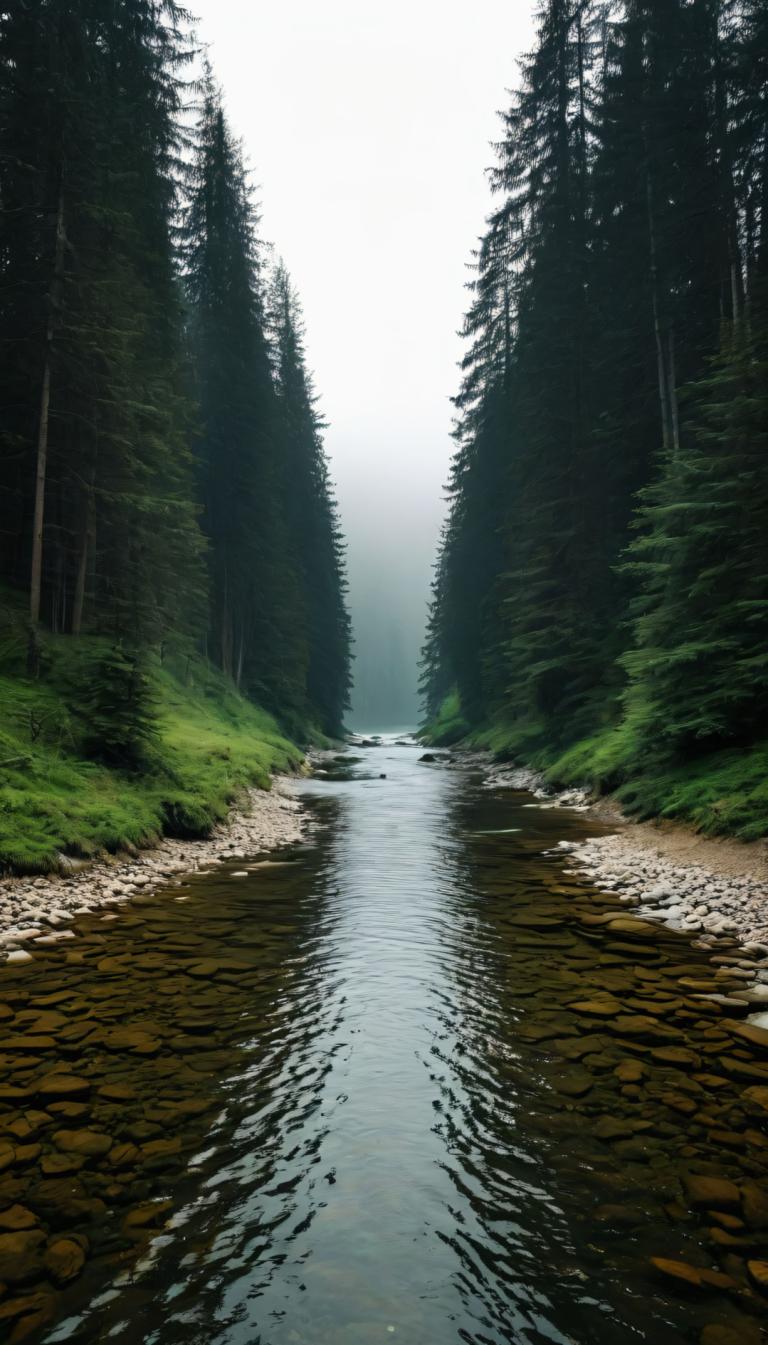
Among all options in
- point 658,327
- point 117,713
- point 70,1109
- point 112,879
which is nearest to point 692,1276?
point 70,1109

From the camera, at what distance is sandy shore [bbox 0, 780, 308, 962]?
770 centimetres

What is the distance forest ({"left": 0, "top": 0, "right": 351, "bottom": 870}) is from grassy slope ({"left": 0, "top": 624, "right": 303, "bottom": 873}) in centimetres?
5

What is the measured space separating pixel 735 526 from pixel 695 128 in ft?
46.4

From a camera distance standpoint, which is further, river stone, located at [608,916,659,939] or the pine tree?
the pine tree

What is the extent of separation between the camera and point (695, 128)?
62.0 ft

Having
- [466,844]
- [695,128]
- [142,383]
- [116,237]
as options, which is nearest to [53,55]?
[116,237]

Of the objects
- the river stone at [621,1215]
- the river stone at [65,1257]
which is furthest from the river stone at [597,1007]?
the river stone at [65,1257]

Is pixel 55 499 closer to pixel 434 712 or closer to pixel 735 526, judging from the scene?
pixel 735 526

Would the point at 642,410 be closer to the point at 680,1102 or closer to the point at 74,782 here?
the point at 74,782

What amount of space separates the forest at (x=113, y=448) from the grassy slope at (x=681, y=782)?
9228mm

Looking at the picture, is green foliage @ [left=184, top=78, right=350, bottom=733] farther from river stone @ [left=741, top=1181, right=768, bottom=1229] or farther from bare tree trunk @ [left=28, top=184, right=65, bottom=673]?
river stone @ [left=741, top=1181, right=768, bottom=1229]

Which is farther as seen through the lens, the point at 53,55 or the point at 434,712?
the point at 434,712

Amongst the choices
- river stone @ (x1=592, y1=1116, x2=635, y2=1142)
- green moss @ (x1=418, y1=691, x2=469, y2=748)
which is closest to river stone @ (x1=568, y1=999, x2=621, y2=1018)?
river stone @ (x1=592, y1=1116, x2=635, y2=1142)

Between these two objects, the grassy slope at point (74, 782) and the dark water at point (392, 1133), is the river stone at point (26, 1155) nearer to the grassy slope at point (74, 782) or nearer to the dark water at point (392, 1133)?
the dark water at point (392, 1133)
